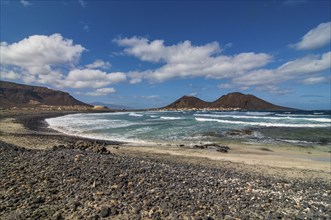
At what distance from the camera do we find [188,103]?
542 feet

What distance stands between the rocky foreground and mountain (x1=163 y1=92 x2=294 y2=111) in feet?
447

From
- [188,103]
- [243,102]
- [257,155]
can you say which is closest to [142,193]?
[257,155]

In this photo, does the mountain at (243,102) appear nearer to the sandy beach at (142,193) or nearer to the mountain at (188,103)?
the mountain at (188,103)

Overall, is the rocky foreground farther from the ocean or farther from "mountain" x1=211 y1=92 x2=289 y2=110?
"mountain" x1=211 y1=92 x2=289 y2=110

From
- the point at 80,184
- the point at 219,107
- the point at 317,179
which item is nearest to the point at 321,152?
the point at 317,179

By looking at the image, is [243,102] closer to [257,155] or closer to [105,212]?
[257,155]

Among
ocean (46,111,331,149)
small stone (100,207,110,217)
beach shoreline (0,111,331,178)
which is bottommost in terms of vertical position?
beach shoreline (0,111,331,178)

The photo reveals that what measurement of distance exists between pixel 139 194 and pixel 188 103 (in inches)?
6285

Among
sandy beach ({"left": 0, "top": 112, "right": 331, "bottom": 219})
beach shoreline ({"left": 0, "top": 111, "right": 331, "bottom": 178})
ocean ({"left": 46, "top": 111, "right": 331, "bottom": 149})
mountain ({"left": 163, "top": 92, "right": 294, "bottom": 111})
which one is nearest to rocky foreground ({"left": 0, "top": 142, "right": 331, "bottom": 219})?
sandy beach ({"left": 0, "top": 112, "right": 331, "bottom": 219})

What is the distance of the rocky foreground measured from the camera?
18.6 feet

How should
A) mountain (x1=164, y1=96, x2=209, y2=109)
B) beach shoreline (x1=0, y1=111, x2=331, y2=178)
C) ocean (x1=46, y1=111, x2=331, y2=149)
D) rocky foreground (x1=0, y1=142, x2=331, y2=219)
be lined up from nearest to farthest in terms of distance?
1. rocky foreground (x1=0, y1=142, x2=331, y2=219)
2. beach shoreline (x1=0, y1=111, x2=331, y2=178)
3. ocean (x1=46, y1=111, x2=331, y2=149)
4. mountain (x1=164, y1=96, x2=209, y2=109)

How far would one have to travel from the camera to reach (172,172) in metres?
8.64

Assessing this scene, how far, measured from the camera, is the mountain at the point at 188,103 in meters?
162

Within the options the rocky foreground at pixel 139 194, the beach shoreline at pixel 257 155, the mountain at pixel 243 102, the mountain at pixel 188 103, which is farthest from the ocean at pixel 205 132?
the mountain at pixel 188 103
